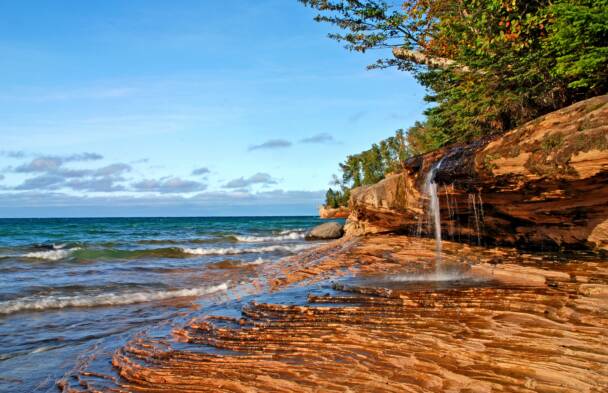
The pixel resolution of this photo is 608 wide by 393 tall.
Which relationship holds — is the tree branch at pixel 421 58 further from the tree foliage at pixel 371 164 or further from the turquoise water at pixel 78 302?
the tree foliage at pixel 371 164

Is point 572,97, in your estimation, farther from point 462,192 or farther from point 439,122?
point 439,122

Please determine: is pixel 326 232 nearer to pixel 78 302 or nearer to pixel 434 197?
pixel 434 197

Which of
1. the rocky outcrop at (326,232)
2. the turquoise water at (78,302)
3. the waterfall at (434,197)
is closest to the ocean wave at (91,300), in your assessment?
the turquoise water at (78,302)

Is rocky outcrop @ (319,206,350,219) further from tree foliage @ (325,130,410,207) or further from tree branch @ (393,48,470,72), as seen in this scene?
tree branch @ (393,48,470,72)

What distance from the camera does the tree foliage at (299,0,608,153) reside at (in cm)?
857

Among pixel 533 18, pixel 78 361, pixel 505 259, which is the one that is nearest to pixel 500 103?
pixel 533 18

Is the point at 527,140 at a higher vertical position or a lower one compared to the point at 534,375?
higher

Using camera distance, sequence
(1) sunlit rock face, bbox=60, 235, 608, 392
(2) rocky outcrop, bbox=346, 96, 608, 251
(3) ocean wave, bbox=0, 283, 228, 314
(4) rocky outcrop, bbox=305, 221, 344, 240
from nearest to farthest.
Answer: (1) sunlit rock face, bbox=60, 235, 608, 392 → (2) rocky outcrop, bbox=346, 96, 608, 251 → (3) ocean wave, bbox=0, 283, 228, 314 → (4) rocky outcrop, bbox=305, 221, 344, 240

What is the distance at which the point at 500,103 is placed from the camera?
11.8 m

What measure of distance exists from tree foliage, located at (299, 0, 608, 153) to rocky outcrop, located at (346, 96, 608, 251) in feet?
5.04

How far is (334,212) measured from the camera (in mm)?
80062

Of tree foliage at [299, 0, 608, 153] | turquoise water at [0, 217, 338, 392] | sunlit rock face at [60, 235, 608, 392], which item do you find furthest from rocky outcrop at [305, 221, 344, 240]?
sunlit rock face at [60, 235, 608, 392]

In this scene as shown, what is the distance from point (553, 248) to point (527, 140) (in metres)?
3.15

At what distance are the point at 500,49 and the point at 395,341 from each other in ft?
28.8
